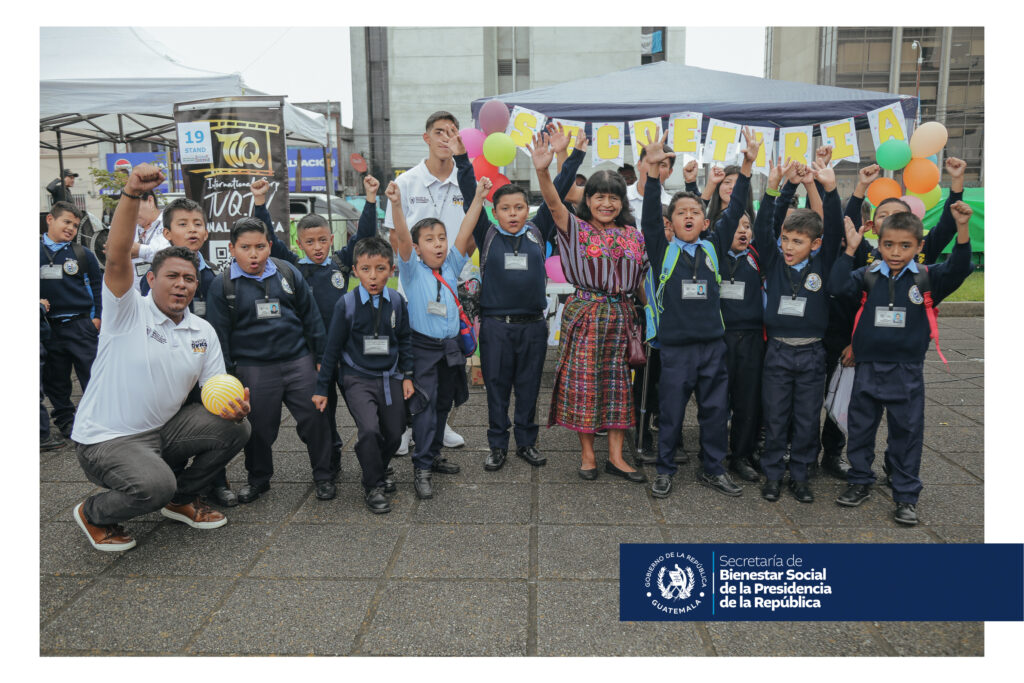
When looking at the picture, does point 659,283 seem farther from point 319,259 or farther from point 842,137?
point 842,137

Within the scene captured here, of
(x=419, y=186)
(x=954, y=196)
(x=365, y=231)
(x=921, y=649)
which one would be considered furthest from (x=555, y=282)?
(x=921, y=649)

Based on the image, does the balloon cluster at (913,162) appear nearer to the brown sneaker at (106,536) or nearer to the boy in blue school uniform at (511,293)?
the boy in blue school uniform at (511,293)

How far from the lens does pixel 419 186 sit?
16.4 ft

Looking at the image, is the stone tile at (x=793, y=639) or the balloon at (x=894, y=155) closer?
the stone tile at (x=793, y=639)

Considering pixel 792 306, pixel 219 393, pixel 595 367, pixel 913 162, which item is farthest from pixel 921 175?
pixel 219 393

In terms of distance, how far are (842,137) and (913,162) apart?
3.14m

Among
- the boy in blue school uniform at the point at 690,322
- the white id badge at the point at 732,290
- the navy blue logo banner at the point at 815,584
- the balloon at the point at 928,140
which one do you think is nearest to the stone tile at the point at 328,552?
the navy blue logo banner at the point at 815,584

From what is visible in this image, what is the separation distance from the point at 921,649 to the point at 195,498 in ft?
11.1

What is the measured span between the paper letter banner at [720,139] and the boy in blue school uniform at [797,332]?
3.69 metres

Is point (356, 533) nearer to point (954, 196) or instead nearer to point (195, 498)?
point (195, 498)

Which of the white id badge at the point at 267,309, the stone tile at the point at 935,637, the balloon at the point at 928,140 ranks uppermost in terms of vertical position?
the balloon at the point at 928,140

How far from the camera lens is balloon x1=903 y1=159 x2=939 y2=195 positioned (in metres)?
4.72

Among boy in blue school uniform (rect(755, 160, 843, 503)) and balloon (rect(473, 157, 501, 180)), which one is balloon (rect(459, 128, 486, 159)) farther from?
boy in blue school uniform (rect(755, 160, 843, 503))

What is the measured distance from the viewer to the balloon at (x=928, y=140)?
15.2 feet
